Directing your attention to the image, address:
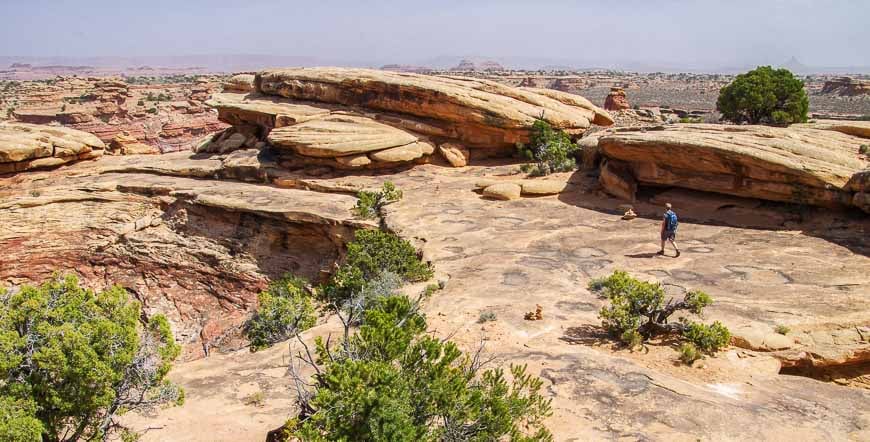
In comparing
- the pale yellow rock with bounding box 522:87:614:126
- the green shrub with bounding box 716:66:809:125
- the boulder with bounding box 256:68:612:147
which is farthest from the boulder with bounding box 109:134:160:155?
the green shrub with bounding box 716:66:809:125

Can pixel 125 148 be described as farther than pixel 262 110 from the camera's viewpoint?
Yes

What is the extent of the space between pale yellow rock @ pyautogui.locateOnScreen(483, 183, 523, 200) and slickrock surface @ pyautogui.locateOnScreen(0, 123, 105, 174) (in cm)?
1974

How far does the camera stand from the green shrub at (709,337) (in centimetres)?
970

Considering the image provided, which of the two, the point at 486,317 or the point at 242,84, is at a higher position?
Answer: the point at 242,84

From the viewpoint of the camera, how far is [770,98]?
25250mm

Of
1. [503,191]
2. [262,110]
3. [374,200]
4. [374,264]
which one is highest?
[262,110]

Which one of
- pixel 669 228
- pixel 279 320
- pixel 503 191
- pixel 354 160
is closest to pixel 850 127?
pixel 669 228

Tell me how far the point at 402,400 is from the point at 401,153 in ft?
61.0

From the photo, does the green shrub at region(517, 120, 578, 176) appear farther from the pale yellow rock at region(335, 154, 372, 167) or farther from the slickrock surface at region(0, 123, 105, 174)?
the slickrock surface at region(0, 123, 105, 174)

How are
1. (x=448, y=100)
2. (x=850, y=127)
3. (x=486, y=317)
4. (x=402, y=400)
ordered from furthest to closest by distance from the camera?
1. (x=448, y=100)
2. (x=850, y=127)
3. (x=486, y=317)
4. (x=402, y=400)

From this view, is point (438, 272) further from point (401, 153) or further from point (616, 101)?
point (616, 101)

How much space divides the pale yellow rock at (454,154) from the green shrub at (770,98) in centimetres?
1326

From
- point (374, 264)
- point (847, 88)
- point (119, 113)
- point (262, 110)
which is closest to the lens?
point (374, 264)

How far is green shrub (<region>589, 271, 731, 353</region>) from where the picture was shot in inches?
393
